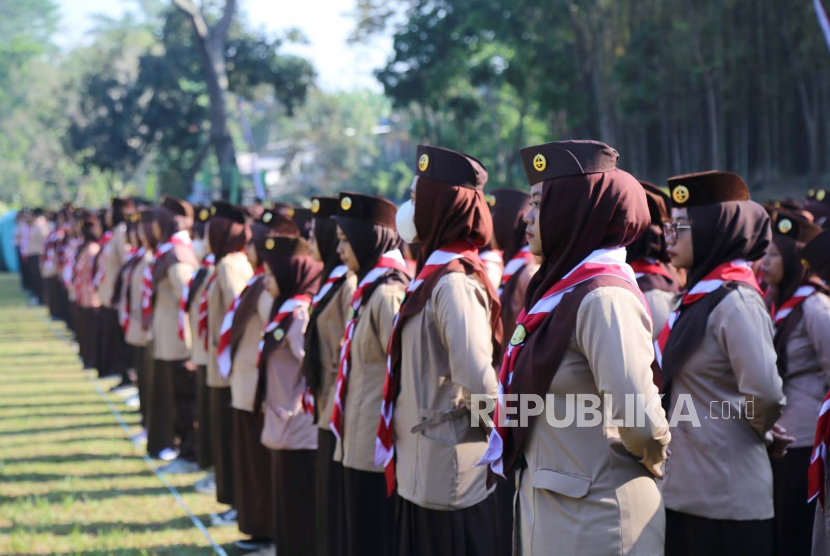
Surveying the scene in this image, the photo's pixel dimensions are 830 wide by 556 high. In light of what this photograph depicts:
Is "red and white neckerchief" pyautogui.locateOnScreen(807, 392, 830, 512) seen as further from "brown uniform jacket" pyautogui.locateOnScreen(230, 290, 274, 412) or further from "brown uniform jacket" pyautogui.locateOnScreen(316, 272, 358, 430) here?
"brown uniform jacket" pyautogui.locateOnScreen(230, 290, 274, 412)

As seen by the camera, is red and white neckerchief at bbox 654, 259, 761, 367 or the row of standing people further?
red and white neckerchief at bbox 654, 259, 761, 367

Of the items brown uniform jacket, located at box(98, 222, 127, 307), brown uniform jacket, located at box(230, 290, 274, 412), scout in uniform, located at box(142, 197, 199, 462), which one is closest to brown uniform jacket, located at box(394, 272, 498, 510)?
brown uniform jacket, located at box(230, 290, 274, 412)

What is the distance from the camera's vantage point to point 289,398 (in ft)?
15.8

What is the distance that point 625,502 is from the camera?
2396 mm

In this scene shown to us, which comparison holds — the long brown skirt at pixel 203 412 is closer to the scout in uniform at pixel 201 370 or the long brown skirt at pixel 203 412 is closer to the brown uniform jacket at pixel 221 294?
the scout in uniform at pixel 201 370

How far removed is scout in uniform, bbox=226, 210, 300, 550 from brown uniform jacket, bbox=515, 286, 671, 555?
3125 mm

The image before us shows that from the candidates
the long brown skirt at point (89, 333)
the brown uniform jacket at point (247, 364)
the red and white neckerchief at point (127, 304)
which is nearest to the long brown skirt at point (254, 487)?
the brown uniform jacket at point (247, 364)

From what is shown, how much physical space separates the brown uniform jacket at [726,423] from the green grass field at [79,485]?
319 centimetres

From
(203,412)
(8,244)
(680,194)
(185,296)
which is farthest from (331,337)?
(8,244)

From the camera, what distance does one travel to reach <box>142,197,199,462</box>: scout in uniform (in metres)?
7.45

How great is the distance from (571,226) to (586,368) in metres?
0.39

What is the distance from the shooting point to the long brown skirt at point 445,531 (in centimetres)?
329

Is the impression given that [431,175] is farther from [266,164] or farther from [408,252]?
[266,164]

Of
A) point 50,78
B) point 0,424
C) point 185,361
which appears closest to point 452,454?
point 185,361
